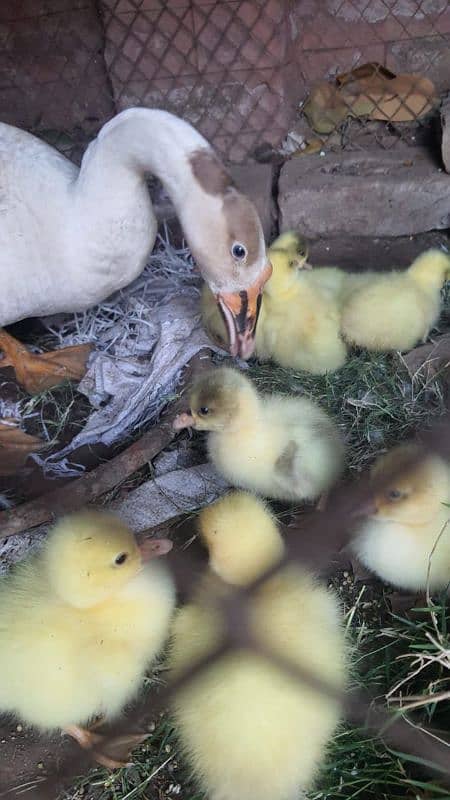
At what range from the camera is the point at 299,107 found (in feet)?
7.83

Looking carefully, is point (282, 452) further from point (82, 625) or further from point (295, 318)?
point (82, 625)

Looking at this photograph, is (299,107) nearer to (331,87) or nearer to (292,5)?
(331,87)

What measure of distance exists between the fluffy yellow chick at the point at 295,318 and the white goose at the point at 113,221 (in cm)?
17

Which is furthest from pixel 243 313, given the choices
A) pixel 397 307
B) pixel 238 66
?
pixel 238 66

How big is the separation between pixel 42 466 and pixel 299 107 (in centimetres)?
147

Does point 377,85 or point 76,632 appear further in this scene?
point 377,85

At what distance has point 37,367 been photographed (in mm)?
2004

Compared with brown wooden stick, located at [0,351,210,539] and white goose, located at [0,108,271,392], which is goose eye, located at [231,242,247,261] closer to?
white goose, located at [0,108,271,392]

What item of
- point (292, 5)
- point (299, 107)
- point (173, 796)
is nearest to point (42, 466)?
point (173, 796)

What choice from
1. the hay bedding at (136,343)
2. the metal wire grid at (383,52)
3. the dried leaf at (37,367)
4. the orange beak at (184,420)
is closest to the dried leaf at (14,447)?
the hay bedding at (136,343)

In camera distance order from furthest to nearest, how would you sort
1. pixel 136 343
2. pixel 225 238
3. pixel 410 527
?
pixel 136 343 → pixel 225 238 → pixel 410 527

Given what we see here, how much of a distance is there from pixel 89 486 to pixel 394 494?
68 centimetres

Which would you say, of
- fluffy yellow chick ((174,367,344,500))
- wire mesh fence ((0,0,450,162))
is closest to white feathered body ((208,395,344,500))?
fluffy yellow chick ((174,367,344,500))

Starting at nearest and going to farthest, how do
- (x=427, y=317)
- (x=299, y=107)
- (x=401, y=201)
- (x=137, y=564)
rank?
(x=137, y=564) → (x=427, y=317) → (x=401, y=201) → (x=299, y=107)
